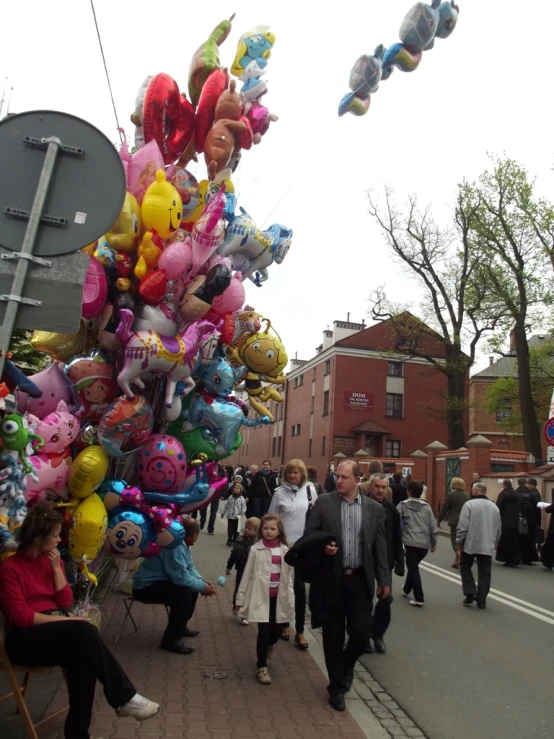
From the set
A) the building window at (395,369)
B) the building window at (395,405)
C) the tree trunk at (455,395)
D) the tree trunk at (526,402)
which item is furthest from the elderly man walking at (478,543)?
the building window at (395,369)

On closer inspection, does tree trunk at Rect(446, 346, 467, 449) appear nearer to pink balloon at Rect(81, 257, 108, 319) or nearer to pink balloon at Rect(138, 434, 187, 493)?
pink balloon at Rect(138, 434, 187, 493)

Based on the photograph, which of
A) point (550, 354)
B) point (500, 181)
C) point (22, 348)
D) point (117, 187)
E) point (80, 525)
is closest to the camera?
point (117, 187)

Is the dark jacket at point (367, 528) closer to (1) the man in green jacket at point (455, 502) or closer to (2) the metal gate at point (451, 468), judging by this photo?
(1) the man in green jacket at point (455, 502)

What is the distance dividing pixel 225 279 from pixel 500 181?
Answer: 24579 mm

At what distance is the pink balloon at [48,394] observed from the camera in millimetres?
5215

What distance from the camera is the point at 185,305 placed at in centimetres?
556

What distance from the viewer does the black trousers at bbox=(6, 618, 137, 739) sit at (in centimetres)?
361

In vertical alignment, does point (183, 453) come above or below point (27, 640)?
above

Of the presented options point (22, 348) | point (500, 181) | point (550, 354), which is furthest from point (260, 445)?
point (22, 348)

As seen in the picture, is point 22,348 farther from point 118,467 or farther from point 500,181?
point 500,181

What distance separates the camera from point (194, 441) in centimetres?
596

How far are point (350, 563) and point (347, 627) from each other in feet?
1.62

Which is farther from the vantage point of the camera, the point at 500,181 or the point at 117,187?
the point at 500,181

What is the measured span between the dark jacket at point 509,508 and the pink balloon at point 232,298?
→ 32.2 ft
